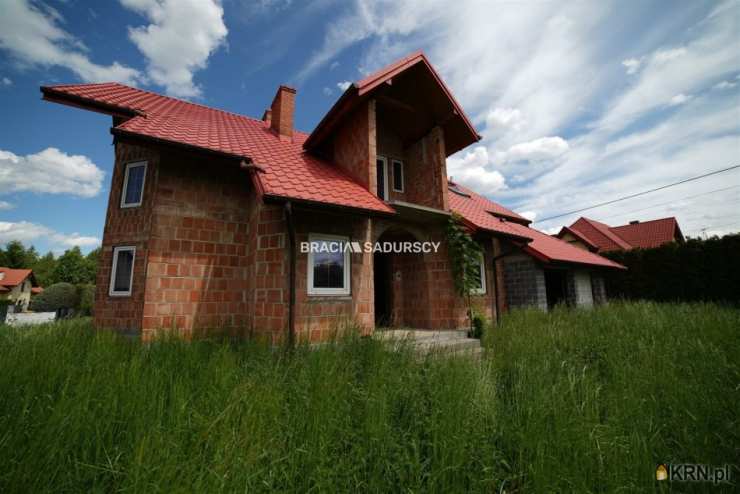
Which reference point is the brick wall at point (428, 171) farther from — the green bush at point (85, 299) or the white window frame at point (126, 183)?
the green bush at point (85, 299)

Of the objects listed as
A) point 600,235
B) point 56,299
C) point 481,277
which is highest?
point 600,235

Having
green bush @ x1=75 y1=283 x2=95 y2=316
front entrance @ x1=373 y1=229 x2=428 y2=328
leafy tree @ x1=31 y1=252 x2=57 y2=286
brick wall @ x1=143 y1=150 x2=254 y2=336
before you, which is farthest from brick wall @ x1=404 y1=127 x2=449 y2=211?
leafy tree @ x1=31 y1=252 x2=57 y2=286

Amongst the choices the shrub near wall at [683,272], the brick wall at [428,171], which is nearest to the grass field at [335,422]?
the brick wall at [428,171]

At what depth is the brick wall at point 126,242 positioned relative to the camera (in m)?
6.24

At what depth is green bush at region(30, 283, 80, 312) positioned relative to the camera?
1859 centimetres

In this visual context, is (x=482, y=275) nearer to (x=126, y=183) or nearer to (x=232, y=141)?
(x=232, y=141)

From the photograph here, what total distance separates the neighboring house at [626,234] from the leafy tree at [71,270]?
60.7 meters

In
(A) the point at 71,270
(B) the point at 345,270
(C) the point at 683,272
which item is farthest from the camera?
(A) the point at 71,270

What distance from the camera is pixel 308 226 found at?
20.0 ft

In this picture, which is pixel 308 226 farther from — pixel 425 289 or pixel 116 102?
pixel 116 102

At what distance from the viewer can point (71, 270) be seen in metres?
42.5

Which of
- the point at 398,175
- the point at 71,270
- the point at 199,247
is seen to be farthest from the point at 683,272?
the point at 71,270

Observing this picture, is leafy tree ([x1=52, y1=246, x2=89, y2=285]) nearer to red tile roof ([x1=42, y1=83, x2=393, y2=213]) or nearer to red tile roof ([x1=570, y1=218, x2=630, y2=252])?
red tile roof ([x1=42, y1=83, x2=393, y2=213])

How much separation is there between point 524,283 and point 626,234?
69.4 ft
